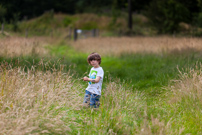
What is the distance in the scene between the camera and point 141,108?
15.0 ft

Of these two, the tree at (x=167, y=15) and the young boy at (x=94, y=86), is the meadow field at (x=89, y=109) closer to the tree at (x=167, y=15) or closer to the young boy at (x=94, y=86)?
the young boy at (x=94, y=86)

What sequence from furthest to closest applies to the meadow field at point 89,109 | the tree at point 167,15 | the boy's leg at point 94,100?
the tree at point 167,15, the boy's leg at point 94,100, the meadow field at point 89,109

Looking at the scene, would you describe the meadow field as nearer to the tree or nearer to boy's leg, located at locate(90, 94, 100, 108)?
boy's leg, located at locate(90, 94, 100, 108)

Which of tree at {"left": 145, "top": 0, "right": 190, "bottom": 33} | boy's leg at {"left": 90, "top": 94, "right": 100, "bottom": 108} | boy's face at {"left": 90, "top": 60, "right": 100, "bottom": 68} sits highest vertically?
tree at {"left": 145, "top": 0, "right": 190, "bottom": 33}

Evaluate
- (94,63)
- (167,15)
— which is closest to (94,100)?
(94,63)

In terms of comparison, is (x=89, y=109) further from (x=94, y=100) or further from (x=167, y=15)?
(x=167, y=15)

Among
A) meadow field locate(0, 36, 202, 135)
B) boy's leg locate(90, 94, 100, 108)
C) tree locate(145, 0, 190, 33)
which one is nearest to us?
meadow field locate(0, 36, 202, 135)

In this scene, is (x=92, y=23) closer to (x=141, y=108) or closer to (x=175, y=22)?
(x=175, y=22)

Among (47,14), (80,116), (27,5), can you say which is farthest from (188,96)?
(27,5)

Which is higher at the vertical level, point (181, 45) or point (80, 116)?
point (181, 45)

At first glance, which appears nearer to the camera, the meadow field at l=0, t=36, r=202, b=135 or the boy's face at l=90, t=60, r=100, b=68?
the meadow field at l=0, t=36, r=202, b=135

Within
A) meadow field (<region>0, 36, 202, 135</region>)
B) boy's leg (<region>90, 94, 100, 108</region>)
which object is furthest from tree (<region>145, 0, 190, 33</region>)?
boy's leg (<region>90, 94, 100, 108</region>)

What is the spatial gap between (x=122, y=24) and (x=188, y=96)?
981 inches

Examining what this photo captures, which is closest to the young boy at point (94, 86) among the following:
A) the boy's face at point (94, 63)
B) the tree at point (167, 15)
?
the boy's face at point (94, 63)
